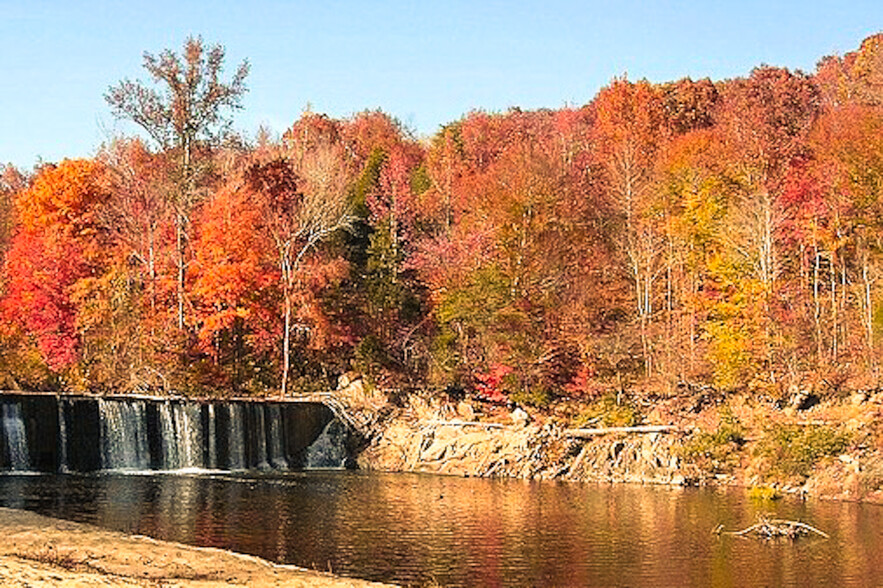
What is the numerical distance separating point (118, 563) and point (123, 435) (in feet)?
68.1

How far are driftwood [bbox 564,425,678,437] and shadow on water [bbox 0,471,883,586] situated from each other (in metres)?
3.32

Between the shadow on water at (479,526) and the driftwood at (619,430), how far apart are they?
10.9 ft

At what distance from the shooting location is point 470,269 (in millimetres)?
49844

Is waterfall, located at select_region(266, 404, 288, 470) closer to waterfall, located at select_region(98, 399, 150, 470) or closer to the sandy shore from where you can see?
waterfall, located at select_region(98, 399, 150, 470)

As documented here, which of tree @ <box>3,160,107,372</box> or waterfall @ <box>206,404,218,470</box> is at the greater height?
tree @ <box>3,160,107,372</box>

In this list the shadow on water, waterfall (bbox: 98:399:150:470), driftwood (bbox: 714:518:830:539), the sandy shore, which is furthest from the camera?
waterfall (bbox: 98:399:150:470)

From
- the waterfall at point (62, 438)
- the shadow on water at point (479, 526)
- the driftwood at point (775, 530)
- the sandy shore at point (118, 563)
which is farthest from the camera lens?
the waterfall at point (62, 438)

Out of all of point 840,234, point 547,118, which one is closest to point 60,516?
point 840,234

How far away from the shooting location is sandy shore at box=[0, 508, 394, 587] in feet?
51.0

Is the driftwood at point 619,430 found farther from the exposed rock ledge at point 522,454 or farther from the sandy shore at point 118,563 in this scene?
the sandy shore at point 118,563

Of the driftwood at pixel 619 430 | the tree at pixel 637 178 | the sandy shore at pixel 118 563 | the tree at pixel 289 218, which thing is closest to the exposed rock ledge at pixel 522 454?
the driftwood at pixel 619 430

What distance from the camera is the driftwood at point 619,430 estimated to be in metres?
39.9

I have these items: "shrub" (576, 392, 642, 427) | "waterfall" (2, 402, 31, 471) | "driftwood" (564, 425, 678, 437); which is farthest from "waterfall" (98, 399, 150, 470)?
"shrub" (576, 392, 642, 427)

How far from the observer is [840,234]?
147 ft
